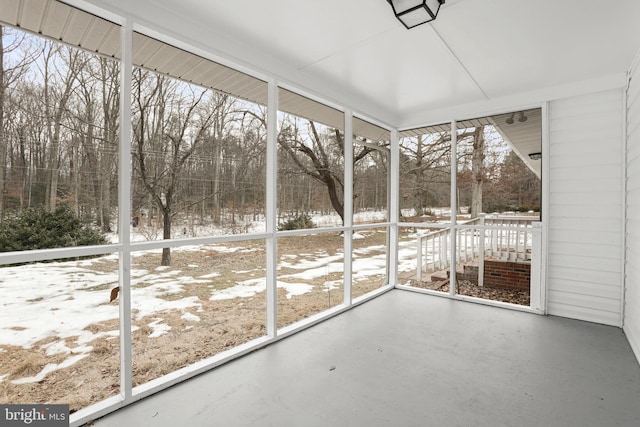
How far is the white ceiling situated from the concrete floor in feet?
8.69

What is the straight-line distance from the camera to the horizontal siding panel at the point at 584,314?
3.60 m

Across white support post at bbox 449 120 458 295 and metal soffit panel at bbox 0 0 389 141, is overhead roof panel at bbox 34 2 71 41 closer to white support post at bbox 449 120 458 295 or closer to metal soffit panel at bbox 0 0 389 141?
metal soffit panel at bbox 0 0 389 141

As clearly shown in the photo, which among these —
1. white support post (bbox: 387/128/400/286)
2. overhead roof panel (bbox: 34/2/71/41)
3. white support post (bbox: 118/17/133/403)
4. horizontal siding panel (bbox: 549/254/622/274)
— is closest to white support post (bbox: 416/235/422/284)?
white support post (bbox: 387/128/400/286)

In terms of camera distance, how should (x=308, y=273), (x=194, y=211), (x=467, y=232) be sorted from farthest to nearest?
(x=467, y=232) < (x=308, y=273) < (x=194, y=211)

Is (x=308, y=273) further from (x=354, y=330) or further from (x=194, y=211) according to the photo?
(x=194, y=211)

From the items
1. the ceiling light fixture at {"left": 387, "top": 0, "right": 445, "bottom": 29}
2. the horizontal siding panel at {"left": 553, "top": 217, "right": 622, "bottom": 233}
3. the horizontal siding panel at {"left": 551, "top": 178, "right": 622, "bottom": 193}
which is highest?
the ceiling light fixture at {"left": 387, "top": 0, "right": 445, "bottom": 29}

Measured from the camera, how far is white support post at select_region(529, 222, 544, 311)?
13.1 feet

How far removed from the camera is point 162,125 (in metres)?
2.67

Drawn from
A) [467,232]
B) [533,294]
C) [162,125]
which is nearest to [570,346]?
[533,294]

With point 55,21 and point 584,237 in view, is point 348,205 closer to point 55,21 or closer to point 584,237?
point 584,237

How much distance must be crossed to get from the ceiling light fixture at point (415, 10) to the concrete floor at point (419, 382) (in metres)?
2.70

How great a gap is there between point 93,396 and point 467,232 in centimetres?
476

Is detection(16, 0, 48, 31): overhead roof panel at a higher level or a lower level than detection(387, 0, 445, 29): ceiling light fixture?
lower

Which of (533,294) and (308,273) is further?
(308,273)
